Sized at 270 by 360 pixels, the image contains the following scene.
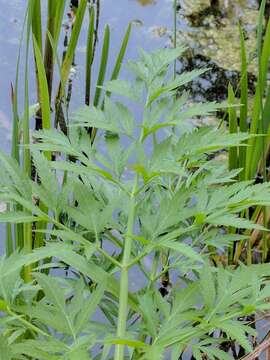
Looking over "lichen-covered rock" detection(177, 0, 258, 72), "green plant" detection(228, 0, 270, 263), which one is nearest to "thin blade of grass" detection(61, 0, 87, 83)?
"green plant" detection(228, 0, 270, 263)

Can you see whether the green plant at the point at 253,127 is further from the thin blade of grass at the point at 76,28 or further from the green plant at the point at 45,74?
the thin blade of grass at the point at 76,28

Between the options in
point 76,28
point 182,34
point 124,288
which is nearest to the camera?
point 124,288

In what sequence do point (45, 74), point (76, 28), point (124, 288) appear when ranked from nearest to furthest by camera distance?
point (124, 288) → point (45, 74) → point (76, 28)

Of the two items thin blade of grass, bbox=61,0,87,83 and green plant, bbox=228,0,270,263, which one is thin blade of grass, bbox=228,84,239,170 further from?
thin blade of grass, bbox=61,0,87,83

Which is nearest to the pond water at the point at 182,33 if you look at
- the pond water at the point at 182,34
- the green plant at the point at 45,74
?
the pond water at the point at 182,34

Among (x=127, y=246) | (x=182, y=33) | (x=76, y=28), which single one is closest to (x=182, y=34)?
(x=182, y=33)

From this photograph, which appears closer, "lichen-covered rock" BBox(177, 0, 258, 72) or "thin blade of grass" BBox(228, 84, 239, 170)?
"thin blade of grass" BBox(228, 84, 239, 170)

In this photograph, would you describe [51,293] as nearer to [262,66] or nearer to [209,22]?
[262,66]

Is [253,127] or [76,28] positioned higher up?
[76,28]

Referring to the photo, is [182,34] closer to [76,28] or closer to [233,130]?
[76,28]

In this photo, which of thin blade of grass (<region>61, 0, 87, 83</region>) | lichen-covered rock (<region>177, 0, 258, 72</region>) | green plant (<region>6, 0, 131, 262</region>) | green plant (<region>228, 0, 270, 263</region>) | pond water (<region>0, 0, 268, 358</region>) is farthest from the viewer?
lichen-covered rock (<region>177, 0, 258, 72</region>)

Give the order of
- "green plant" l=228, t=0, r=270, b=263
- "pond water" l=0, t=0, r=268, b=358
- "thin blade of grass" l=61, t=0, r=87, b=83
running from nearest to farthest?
1. "green plant" l=228, t=0, r=270, b=263
2. "thin blade of grass" l=61, t=0, r=87, b=83
3. "pond water" l=0, t=0, r=268, b=358

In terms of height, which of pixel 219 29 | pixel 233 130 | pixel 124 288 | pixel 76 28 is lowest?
pixel 124 288

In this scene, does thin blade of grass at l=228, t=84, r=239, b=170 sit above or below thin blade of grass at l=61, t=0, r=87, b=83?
below
